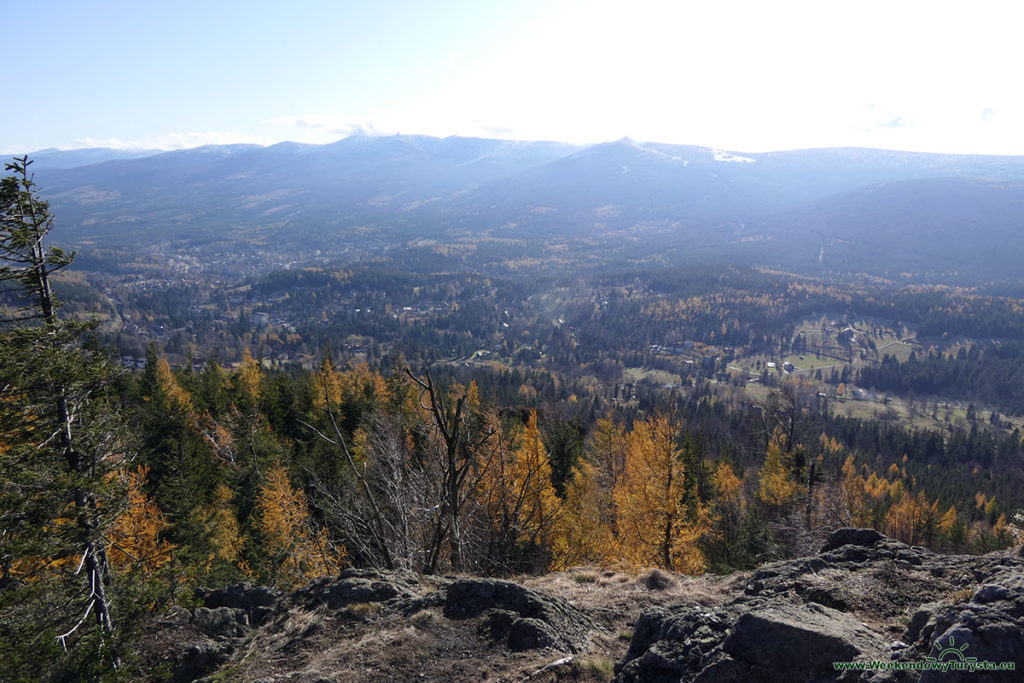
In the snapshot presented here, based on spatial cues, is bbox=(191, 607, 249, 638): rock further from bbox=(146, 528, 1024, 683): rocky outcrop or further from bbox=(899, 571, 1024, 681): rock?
bbox=(899, 571, 1024, 681): rock

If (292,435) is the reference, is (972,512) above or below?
below

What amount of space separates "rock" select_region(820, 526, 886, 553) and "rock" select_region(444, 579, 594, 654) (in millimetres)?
6451

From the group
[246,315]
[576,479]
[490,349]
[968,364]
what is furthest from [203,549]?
[968,364]

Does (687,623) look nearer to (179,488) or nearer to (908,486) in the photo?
(179,488)

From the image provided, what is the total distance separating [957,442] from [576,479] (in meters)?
117

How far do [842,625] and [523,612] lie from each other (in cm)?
→ 513

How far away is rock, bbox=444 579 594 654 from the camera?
8148 mm

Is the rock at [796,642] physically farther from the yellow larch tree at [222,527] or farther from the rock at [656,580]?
the yellow larch tree at [222,527]

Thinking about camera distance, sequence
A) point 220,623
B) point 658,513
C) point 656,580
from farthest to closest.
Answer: point 658,513 → point 656,580 → point 220,623

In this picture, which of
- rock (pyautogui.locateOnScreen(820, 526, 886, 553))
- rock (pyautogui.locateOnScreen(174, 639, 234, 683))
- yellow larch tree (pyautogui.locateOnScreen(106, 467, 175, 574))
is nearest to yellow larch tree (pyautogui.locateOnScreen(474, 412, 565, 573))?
rock (pyautogui.locateOnScreen(174, 639, 234, 683))

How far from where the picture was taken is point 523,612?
8852mm

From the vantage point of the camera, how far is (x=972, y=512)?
66625 mm

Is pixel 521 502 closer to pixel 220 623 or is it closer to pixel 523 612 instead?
pixel 523 612

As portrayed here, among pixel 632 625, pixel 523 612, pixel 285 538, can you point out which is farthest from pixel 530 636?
pixel 285 538
